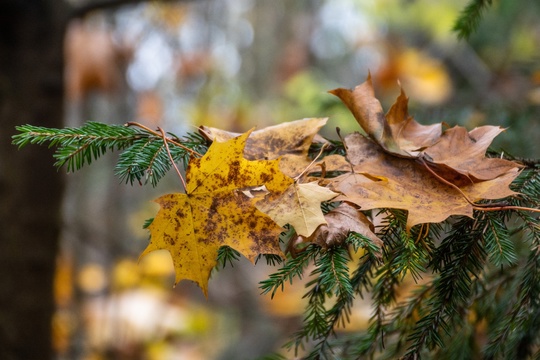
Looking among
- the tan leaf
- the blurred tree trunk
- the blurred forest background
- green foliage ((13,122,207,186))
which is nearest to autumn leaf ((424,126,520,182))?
the tan leaf

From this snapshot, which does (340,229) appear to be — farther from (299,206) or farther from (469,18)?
(469,18)

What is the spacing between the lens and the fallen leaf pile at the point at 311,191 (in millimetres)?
688

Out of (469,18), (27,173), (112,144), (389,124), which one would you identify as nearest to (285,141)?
(389,124)

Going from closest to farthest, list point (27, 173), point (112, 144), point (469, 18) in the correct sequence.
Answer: point (112, 144)
point (469, 18)
point (27, 173)

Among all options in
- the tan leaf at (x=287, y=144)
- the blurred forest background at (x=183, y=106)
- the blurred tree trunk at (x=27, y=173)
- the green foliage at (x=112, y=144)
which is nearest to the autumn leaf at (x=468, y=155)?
the tan leaf at (x=287, y=144)

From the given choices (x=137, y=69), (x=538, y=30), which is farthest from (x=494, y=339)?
(x=538, y=30)

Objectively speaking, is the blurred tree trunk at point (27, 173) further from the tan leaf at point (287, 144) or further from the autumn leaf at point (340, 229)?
the autumn leaf at point (340, 229)

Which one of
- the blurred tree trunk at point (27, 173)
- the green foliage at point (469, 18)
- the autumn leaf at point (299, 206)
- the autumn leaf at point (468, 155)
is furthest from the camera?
the blurred tree trunk at point (27, 173)

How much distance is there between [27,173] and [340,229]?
127cm

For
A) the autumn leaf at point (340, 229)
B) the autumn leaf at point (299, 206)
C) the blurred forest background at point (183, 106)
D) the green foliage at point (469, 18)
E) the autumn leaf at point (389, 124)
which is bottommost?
the blurred forest background at point (183, 106)

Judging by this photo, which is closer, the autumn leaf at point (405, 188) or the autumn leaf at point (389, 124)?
the autumn leaf at point (405, 188)

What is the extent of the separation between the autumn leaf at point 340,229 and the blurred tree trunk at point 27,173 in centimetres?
122

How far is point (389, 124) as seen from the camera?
0.86 m

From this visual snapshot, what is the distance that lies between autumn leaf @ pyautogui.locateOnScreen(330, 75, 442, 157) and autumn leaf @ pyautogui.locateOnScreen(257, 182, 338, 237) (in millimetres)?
170
